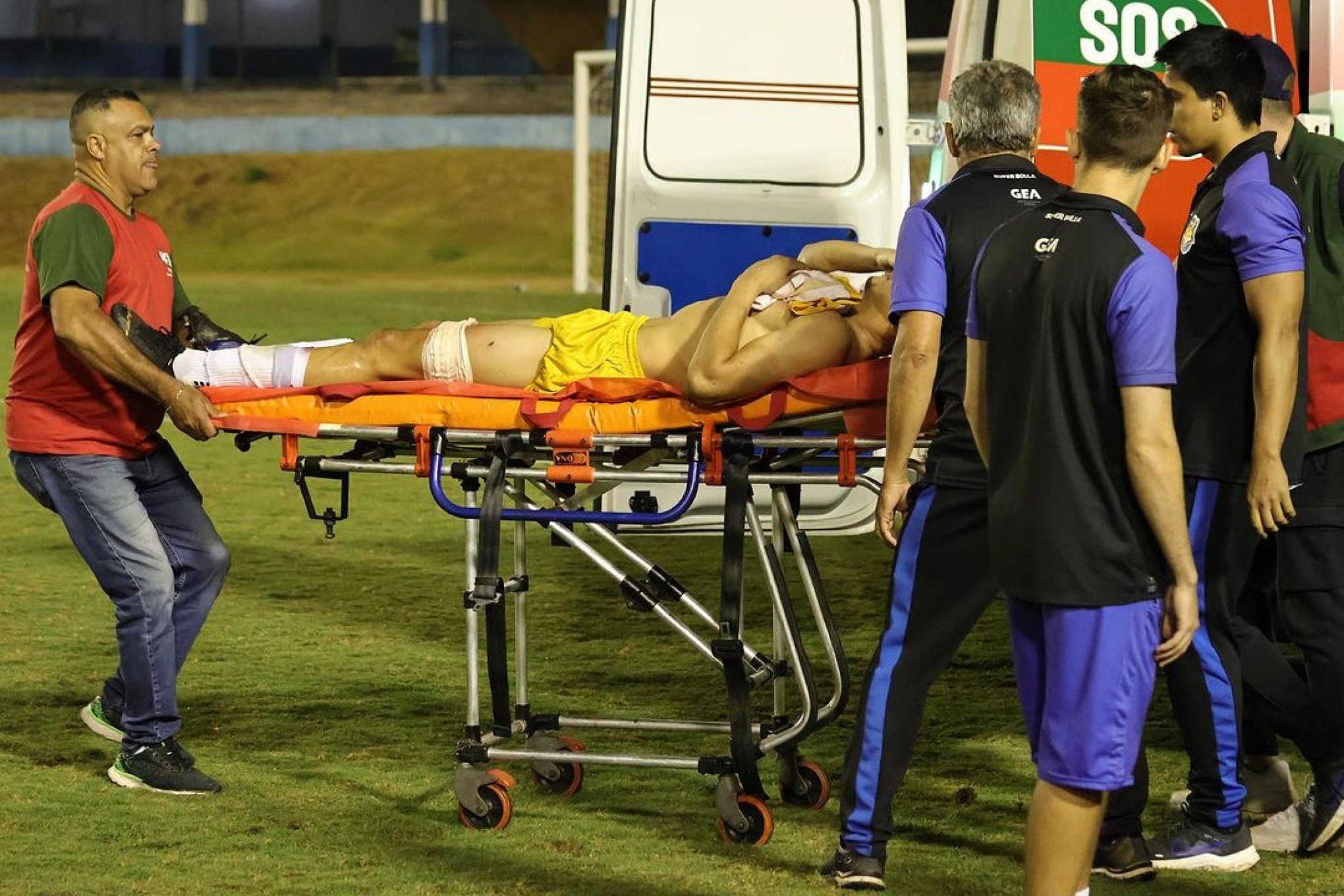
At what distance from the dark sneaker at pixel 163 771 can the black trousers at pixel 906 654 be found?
1.83 metres

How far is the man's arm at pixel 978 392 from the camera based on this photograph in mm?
3604

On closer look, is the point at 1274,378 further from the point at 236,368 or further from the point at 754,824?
the point at 236,368

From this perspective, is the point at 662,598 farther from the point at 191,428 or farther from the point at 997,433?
the point at 997,433

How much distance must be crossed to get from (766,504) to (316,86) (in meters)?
37.2

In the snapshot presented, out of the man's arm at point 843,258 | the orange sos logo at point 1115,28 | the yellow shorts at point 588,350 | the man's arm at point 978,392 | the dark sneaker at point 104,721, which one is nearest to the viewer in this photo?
the man's arm at point 978,392

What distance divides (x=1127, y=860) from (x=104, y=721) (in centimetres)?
289

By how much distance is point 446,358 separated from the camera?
5.47 m

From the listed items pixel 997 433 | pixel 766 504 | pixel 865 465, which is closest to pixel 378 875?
pixel 865 465

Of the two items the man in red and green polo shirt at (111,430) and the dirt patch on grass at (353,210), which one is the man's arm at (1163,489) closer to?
the man in red and green polo shirt at (111,430)

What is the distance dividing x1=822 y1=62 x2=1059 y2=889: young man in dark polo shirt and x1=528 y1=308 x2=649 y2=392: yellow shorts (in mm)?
1260

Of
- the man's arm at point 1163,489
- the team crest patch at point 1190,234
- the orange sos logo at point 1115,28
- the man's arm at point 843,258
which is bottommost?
the man's arm at point 1163,489

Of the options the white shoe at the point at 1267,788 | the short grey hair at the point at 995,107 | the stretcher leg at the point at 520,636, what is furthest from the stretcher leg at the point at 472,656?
the white shoe at the point at 1267,788

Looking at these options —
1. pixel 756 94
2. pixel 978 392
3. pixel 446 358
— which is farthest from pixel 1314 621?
pixel 756 94

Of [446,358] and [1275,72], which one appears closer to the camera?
[1275,72]
